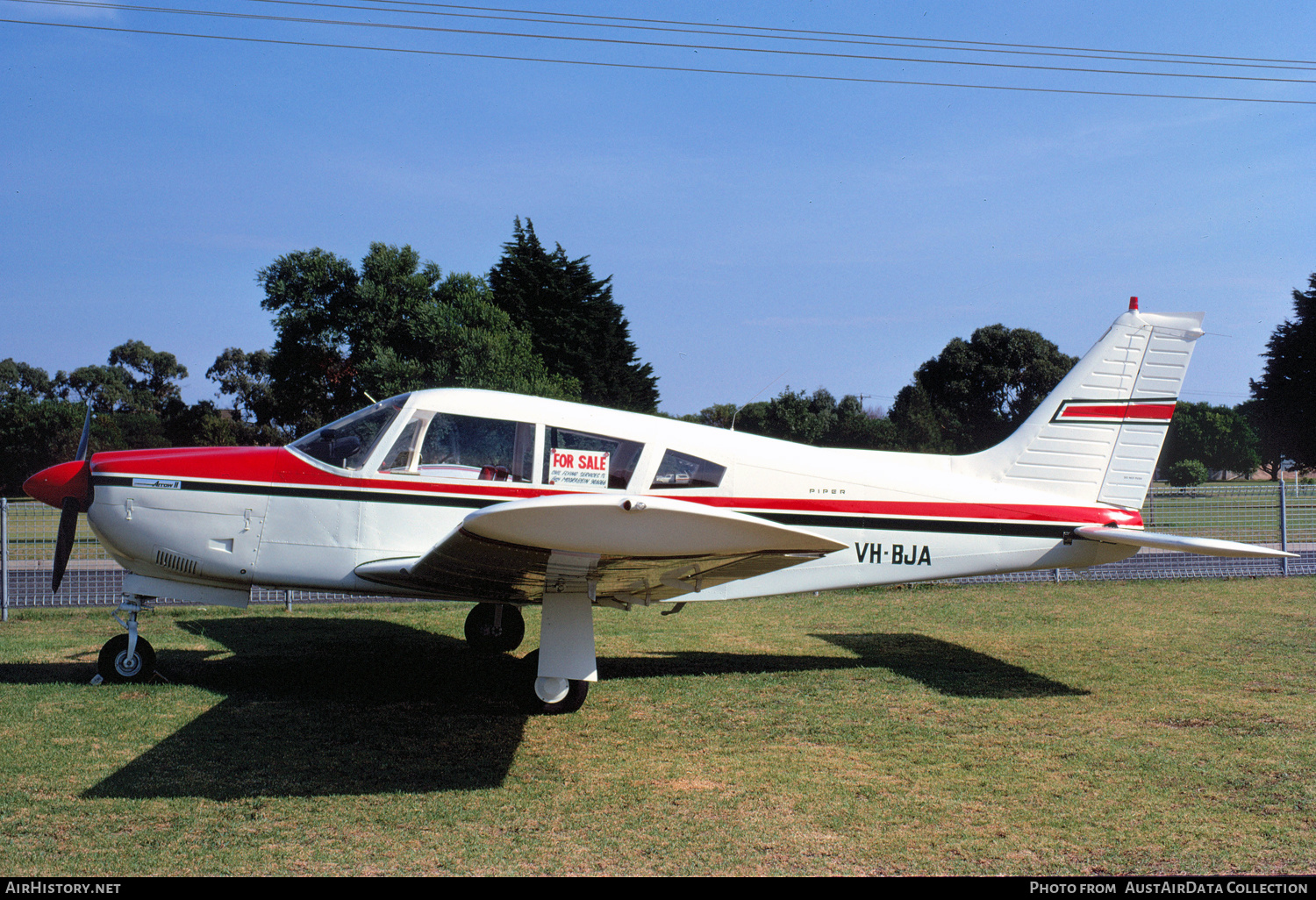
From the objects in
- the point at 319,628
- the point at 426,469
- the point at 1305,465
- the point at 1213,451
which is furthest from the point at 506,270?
the point at 1213,451

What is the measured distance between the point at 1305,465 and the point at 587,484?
54.7 metres

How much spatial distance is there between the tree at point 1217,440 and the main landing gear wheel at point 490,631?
8945 cm

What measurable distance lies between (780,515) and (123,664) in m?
5.42

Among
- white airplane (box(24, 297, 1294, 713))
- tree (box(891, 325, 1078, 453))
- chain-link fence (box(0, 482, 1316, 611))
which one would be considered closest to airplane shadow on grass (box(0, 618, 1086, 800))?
white airplane (box(24, 297, 1294, 713))

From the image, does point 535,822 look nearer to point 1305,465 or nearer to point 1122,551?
point 1122,551

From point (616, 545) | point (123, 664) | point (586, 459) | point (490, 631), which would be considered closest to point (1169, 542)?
point (586, 459)

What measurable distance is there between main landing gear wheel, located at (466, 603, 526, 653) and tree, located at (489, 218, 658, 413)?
1120 inches

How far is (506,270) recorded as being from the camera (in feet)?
130

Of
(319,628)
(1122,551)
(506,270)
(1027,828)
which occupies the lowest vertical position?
(319,628)

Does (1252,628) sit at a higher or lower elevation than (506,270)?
lower

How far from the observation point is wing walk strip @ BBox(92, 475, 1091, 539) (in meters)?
6.14

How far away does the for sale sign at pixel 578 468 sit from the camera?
621 centimetres

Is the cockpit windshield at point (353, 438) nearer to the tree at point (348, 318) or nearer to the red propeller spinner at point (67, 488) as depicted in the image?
the red propeller spinner at point (67, 488)

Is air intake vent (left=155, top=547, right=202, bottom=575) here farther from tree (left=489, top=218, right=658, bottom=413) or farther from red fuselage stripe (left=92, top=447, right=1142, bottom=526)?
tree (left=489, top=218, right=658, bottom=413)
